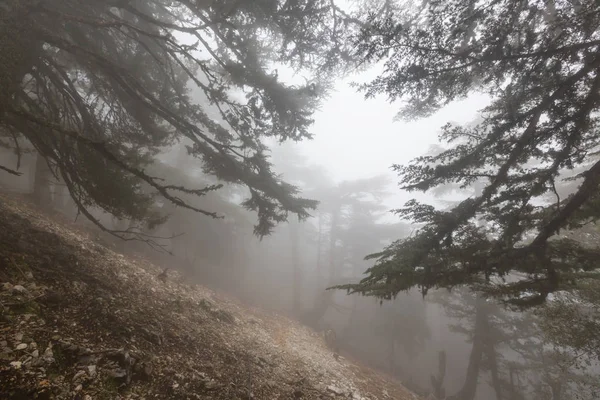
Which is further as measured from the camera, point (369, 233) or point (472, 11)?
point (369, 233)

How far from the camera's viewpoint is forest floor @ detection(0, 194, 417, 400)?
10.6ft

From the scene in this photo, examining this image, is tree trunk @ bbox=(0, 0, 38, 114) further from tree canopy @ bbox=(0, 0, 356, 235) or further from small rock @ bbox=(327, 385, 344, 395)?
small rock @ bbox=(327, 385, 344, 395)

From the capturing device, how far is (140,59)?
361 inches

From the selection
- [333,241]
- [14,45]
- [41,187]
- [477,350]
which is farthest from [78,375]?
[333,241]

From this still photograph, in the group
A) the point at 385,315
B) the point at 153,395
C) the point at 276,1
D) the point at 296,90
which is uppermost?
the point at 276,1

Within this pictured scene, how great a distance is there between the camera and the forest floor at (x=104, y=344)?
10.6 ft

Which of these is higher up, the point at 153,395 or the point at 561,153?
the point at 561,153

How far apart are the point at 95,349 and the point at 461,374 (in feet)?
124

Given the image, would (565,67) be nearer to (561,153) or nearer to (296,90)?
(561,153)

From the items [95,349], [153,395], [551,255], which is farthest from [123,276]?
[551,255]

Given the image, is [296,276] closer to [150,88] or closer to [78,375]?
[150,88]

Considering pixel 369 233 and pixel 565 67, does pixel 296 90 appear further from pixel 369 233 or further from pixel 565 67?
pixel 369 233

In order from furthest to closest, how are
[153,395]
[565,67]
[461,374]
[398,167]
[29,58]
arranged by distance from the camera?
[461,374]
[29,58]
[398,167]
[565,67]
[153,395]

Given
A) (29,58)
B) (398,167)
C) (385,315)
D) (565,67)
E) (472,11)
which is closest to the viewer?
(565,67)
